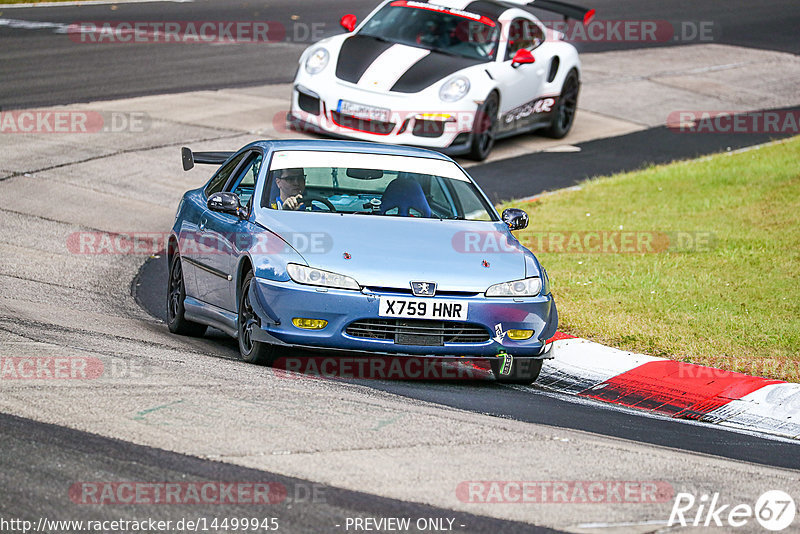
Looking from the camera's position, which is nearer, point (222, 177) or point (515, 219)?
point (515, 219)

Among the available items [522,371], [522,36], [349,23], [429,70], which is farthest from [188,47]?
[522,371]

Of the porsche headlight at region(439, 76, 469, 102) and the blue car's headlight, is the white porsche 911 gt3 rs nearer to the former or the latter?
the porsche headlight at region(439, 76, 469, 102)

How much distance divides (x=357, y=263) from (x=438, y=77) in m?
8.84

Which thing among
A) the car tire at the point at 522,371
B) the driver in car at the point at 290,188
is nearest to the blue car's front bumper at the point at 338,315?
the car tire at the point at 522,371

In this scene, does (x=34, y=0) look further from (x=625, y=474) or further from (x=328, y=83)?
(x=625, y=474)

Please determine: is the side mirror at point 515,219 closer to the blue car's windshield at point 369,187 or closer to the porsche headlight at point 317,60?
the blue car's windshield at point 369,187

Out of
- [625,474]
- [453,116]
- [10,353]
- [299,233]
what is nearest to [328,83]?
[453,116]

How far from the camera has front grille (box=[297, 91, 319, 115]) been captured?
16.3 meters

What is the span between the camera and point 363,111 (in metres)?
15.9

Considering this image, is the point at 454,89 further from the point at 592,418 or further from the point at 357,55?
the point at 592,418

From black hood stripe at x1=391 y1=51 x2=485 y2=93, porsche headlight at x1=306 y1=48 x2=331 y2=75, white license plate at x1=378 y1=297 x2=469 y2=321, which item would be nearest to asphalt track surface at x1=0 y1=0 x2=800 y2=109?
porsche headlight at x1=306 y1=48 x2=331 y2=75

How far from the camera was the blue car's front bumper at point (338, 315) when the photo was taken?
755 cm

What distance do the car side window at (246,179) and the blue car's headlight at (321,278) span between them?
1653 millimetres

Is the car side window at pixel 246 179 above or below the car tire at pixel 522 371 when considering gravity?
above
